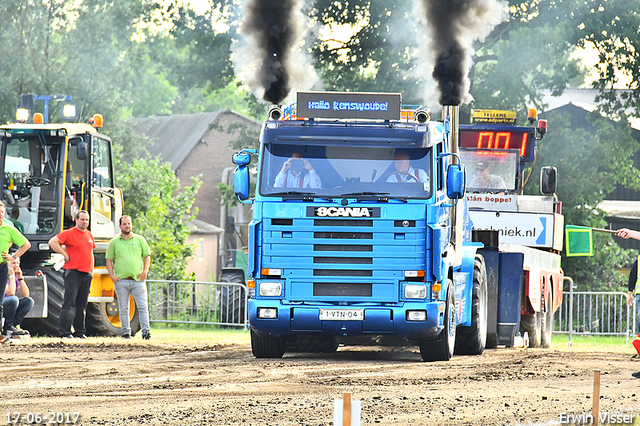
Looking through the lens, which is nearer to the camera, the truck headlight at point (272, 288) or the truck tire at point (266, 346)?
the truck headlight at point (272, 288)

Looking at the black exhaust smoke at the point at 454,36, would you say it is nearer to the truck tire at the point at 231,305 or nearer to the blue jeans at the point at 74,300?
the blue jeans at the point at 74,300

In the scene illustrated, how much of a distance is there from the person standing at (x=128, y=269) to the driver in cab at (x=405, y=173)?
235 inches

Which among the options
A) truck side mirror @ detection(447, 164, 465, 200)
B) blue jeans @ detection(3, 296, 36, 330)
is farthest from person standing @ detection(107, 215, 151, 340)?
truck side mirror @ detection(447, 164, 465, 200)

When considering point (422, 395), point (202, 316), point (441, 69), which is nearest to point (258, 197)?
point (422, 395)

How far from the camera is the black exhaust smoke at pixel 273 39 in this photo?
704 inches

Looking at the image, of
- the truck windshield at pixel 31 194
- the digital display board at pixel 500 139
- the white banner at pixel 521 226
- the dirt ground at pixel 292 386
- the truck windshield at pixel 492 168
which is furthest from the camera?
the digital display board at pixel 500 139

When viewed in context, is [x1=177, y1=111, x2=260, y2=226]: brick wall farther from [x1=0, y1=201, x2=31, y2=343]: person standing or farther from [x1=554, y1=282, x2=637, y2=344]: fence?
[x1=0, y1=201, x2=31, y2=343]: person standing

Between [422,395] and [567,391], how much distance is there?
166 centimetres

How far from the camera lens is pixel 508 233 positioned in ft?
69.6

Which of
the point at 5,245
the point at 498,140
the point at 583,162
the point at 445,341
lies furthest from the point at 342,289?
the point at 583,162

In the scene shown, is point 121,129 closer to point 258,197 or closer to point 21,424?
point 258,197

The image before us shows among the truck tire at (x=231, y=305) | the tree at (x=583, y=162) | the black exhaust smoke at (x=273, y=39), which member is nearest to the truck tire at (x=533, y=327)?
the black exhaust smoke at (x=273, y=39)

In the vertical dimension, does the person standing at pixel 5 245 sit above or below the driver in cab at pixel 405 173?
below

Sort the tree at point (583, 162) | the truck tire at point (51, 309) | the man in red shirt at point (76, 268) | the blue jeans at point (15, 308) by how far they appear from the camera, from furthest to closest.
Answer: the tree at point (583, 162) → the truck tire at point (51, 309) → the man in red shirt at point (76, 268) → the blue jeans at point (15, 308)
